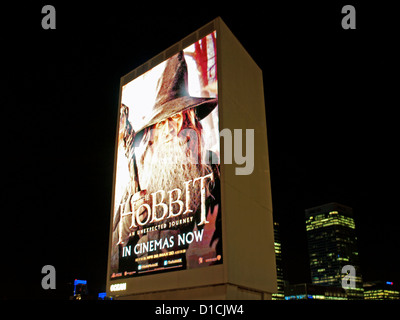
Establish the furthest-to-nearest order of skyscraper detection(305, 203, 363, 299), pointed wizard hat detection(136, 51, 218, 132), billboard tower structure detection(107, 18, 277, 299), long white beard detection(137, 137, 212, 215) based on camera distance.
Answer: skyscraper detection(305, 203, 363, 299) < pointed wizard hat detection(136, 51, 218, 132) < long white beard detection(137, 137, 212, 215) < billboard tower structure detection(107, 18, 277, 299)

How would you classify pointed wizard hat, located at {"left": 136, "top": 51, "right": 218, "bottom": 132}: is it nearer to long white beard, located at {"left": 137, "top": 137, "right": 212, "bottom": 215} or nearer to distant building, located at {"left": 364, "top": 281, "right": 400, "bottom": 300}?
long white beard, located at {"left": 137, "top": 137, "right": 212, "bottom": 215}

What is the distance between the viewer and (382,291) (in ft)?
490

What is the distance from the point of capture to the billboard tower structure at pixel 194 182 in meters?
18.9

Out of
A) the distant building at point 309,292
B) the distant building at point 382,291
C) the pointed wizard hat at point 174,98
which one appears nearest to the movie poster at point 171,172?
the pointed wizard hat at point 174,98

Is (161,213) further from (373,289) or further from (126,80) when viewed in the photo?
(373,289)

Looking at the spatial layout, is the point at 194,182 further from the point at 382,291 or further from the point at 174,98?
the point at 382,291

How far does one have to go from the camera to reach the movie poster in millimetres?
19500

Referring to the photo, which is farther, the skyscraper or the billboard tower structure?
the skyscraper

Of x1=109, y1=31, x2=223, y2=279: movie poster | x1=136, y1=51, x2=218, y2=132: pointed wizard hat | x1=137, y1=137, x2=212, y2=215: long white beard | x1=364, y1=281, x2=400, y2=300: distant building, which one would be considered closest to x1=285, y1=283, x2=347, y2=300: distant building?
x1=364, y1=281, x2=400, y2=300: distant building

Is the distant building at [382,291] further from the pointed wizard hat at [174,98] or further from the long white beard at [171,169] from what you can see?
the pointed wizard hat at [174,98]

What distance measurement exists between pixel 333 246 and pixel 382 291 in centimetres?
3568

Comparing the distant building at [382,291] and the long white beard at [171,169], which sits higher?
the long white beard at [171,169]

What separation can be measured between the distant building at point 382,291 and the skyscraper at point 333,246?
12.2 m

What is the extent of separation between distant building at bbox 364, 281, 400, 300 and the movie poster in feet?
480
